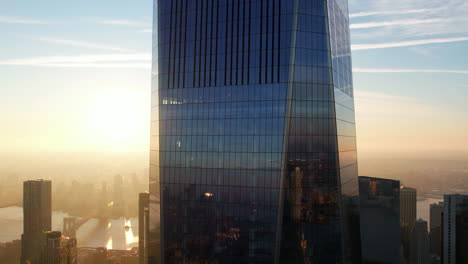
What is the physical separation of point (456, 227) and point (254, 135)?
105935 millimetres

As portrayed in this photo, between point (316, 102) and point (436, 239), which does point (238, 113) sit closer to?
point (316, 102)

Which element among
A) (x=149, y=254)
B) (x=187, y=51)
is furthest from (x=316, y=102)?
(x=149, y=254)

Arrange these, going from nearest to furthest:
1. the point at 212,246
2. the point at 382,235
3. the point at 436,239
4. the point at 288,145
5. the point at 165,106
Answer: the point at 288,145, the point at 212,246, the point at 165,106, the point at 382,235, the point at 436,239

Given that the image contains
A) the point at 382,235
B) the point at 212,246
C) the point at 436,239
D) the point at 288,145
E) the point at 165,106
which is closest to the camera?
the point at 288,145

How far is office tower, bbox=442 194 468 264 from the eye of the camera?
4628 inches

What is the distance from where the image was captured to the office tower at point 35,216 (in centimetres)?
15138

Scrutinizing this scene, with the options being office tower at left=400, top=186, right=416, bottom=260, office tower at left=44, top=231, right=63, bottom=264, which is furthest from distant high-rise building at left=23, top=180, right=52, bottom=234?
office tower at left=400, top=186, right=416, bottom=260

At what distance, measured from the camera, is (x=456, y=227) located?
119 meters

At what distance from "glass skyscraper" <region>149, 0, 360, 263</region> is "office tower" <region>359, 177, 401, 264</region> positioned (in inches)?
967

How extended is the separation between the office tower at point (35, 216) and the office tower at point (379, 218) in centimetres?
12624

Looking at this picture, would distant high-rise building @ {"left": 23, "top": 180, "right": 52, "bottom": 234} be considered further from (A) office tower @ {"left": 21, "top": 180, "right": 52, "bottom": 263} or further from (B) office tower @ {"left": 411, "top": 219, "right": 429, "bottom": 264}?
(B) office tower @ {"left": 411, "top": 219, "right": 429, "bottom": 264}

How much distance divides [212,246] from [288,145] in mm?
17130

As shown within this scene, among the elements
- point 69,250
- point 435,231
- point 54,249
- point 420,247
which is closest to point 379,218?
point 420,247

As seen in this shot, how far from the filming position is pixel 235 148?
154ft
